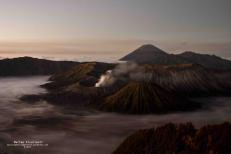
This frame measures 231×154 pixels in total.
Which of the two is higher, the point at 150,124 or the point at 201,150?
the point at 201,150

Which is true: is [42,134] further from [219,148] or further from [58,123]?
[219,148]

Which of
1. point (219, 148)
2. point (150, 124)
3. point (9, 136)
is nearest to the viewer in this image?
point (219, 148)

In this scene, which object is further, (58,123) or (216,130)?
(58,123)

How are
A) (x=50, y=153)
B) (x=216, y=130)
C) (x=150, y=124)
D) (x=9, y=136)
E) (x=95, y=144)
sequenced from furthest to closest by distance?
1. (x=150, y=124)
2. (x=9, y=136)
3. (x=95, y=144)
4. (x=50, y=153)
5. (x=216, y=130)

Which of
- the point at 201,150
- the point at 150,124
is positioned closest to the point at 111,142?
the point at 150,124

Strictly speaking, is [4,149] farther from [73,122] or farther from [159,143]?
[73,122]

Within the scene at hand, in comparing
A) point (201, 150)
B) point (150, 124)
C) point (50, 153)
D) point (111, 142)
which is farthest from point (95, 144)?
point (201, 150)
